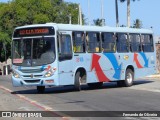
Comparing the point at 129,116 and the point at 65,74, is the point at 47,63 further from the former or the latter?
the point at 129,116

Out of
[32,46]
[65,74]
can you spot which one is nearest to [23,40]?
[32,46]

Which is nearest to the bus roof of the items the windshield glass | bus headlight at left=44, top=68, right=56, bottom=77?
the windshield glass

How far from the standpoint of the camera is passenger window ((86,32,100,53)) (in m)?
25.0

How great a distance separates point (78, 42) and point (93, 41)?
1.33 metres

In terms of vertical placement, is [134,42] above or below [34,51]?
above

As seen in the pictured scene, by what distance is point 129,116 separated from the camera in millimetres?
14086

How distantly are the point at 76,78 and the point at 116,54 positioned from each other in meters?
3.86

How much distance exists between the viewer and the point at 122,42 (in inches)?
1078

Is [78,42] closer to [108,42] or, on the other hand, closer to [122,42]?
[108,42]

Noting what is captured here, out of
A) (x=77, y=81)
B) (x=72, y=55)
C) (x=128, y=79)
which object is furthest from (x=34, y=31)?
(x=128, y=79)

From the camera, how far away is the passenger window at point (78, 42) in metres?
23.9

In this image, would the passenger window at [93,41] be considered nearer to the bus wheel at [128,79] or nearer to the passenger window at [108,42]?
the passenger window at [108,42]

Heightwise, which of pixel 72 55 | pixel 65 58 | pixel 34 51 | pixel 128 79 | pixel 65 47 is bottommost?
pixel 128 79

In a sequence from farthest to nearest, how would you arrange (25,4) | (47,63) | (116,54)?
(25,4), (116,54), (47,63)
